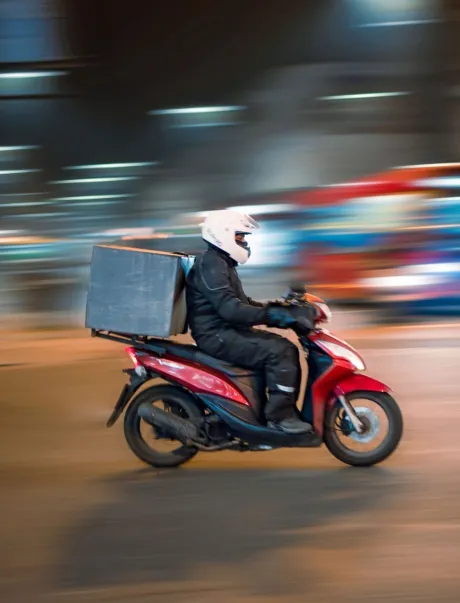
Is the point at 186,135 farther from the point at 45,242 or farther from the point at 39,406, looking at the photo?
the point at 39,406

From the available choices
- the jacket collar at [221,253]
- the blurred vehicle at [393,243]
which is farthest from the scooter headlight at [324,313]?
the blurred vehicle at [393,243]

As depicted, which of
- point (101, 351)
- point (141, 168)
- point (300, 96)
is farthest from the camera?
point (141, 168)

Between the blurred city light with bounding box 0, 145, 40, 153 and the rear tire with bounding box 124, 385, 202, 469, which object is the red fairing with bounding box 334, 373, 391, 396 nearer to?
the rear tire with bounding box 124, 385, 202, 469

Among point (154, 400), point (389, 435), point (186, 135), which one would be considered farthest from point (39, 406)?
point (186, 135)

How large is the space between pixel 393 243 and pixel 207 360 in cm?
836

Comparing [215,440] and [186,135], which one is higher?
[186,135]

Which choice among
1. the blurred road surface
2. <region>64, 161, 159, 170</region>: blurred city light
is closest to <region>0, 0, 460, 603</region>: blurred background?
the blurred road surface

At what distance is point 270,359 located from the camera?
573 centimetres

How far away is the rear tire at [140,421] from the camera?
595 cm

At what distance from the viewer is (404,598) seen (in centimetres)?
382

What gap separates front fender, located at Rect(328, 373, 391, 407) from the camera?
19.1ft

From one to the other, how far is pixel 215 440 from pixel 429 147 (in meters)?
17.3

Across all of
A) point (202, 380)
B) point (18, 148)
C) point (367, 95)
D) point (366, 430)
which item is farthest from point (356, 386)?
point (18, 148)

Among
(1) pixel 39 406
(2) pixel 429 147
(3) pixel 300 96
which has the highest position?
(3) pixel 300 96
